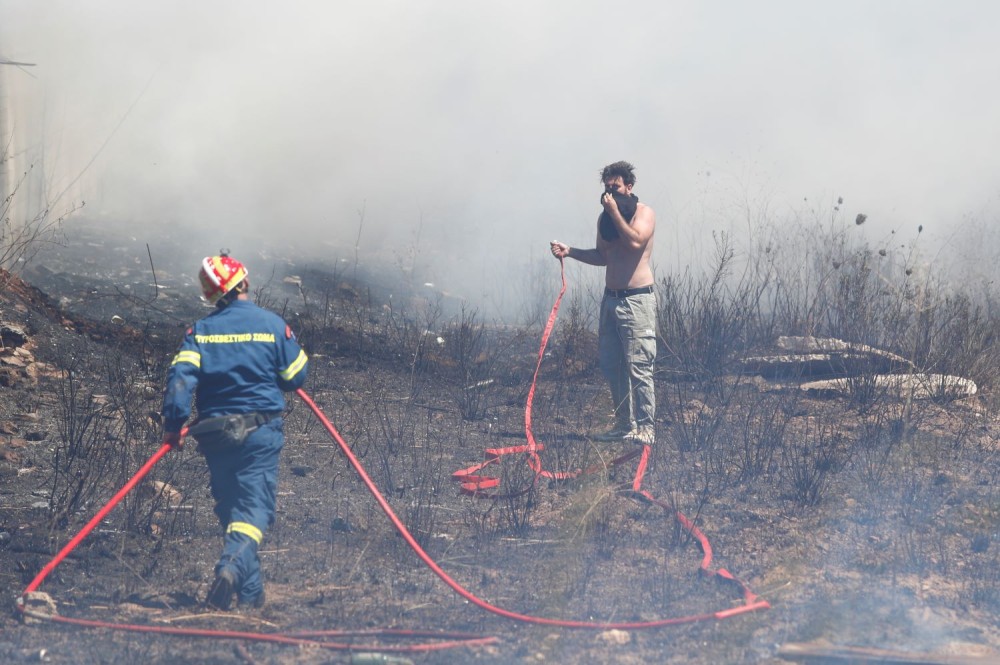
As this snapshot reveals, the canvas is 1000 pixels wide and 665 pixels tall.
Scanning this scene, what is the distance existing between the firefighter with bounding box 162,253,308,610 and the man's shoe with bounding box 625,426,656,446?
8.08 ft

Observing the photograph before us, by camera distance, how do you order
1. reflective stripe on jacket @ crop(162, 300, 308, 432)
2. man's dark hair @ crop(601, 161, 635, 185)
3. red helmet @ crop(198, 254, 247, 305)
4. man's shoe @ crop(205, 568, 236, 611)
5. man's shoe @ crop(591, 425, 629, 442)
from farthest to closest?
man's shoe @ crop(591, 425, 629, 442), man's dark hair @ crop(601, 161, 635, 185), red helmet @ crop(198, 254, 247, 305), reflective stripe on jacket @ crop(162, 300, 308, 432), man's shoe @ crop(205, 568, 236, 611)

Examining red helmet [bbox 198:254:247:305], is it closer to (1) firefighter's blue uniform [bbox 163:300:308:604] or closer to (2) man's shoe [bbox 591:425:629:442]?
(1) firefighter's blue uniform [bbox 163:300:308:604]

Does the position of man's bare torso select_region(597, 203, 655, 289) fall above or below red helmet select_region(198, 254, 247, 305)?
above

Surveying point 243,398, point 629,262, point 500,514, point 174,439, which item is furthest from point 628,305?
point 174,439

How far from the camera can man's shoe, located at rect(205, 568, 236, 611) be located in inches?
142

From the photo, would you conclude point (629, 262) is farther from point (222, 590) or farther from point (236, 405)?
point (222, 590)

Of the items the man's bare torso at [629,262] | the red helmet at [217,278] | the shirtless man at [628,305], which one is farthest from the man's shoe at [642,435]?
the red helmet at [217,278]

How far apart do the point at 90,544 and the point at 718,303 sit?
16.2 ft

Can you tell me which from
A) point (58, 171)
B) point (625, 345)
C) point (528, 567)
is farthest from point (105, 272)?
point (528, 567)

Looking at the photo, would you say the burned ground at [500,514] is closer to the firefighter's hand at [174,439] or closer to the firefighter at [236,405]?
the firefighter at [236,405]

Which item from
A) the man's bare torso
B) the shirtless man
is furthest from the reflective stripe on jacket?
the man's bare torso

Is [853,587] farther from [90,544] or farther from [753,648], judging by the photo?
[90,544]

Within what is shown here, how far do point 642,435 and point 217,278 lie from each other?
2.88m

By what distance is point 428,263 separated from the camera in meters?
11.4
